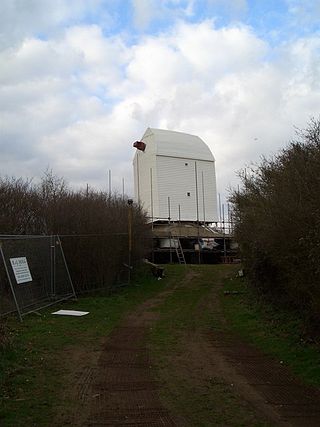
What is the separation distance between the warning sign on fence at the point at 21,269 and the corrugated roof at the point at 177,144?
113 ft

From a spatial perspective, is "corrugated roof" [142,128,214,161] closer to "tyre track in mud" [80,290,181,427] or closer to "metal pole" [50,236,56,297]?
"metal pole" [50,236,56,297]

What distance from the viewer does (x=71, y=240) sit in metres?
18.9

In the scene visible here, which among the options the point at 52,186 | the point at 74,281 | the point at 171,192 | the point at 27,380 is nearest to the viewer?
the point at 27,380

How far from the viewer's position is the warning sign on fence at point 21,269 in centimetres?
1337

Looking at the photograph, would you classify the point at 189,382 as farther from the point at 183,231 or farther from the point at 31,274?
the point at 183,231

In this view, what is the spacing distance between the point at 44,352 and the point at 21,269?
4748 millimetres

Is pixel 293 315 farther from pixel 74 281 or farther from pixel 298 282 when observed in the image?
pixel 74 281

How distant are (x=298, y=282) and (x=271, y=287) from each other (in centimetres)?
565

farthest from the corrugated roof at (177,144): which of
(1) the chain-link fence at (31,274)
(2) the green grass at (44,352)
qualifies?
(2) the green grass at (44,352)

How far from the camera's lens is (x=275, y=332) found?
437 inches

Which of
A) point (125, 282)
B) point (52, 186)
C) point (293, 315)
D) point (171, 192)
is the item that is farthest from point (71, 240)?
point (171, 192)

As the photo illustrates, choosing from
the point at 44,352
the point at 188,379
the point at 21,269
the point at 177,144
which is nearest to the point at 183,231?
the point at 177,144

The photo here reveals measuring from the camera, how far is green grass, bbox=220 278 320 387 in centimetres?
831

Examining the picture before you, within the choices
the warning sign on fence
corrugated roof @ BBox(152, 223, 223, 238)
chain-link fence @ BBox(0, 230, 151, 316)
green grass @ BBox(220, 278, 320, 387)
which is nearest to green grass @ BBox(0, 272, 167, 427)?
chain-link fence @ BBox(0, 230, 151, 316)
